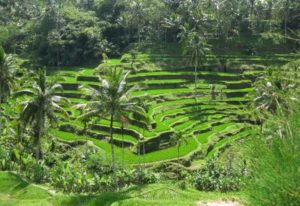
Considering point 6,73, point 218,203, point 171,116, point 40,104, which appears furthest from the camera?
point 171,116

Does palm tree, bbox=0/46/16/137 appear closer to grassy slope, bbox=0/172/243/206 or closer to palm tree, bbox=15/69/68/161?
→ palm tree, bbox=15/69/68/161

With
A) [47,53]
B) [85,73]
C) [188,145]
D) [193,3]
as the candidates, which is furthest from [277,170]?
[193,3]

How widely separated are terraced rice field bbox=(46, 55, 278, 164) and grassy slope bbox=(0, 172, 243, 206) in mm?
5753

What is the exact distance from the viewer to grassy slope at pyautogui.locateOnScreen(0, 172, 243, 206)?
16.3 m

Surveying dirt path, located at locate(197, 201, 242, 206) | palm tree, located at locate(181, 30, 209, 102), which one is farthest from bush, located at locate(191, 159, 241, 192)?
palm tree, located at locate(181, 30, 209, 102)

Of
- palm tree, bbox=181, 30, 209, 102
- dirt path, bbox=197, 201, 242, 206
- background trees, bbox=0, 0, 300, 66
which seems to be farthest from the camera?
background trees, bbox=0, 0, 300, 66

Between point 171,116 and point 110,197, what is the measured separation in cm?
2614

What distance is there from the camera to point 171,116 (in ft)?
141

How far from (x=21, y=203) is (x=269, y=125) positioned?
58.0ft

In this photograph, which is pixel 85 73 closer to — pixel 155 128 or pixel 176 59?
pixel 176 59

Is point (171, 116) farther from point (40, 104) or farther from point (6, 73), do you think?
point (40, 104)

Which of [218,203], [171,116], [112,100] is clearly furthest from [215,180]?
[171,116]

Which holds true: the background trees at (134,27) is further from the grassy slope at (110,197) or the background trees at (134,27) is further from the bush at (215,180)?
the grassy slope at (110,197)

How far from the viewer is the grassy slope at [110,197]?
16.3 metres
